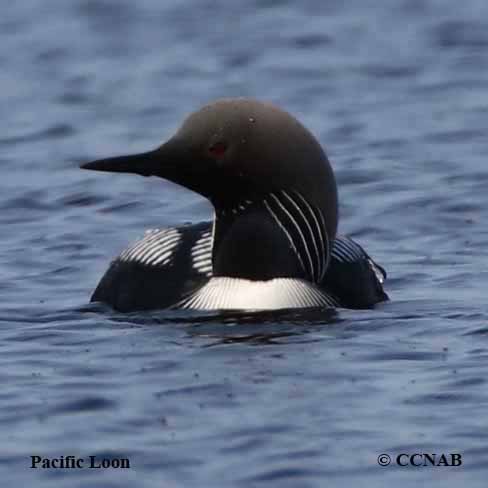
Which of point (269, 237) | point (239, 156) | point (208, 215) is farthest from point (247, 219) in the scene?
point (208, 215)

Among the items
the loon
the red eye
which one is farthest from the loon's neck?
the red eye

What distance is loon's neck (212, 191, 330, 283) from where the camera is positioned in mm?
8062

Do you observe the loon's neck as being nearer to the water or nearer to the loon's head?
the loon's head

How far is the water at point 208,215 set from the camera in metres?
6.37

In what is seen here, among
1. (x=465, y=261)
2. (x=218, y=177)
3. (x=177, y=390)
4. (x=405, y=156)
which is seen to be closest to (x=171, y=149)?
(x=218, y=177)

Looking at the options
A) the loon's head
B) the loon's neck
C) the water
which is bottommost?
the water

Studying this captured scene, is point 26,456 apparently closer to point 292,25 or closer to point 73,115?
point 73,115

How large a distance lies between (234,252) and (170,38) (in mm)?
7250

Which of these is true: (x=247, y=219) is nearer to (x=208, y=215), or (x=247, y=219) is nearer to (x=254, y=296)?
(x=254, y=296)

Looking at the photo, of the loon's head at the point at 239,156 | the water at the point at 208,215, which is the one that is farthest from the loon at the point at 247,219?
the water at the point at 208,215

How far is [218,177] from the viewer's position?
8.03 m

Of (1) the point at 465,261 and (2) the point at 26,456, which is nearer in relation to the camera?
(2) the point at 26,456

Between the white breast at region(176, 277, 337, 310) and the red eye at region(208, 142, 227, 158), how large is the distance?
1.67ft

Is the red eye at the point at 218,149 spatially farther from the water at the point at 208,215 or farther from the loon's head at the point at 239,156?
the water at the point at 208,215
